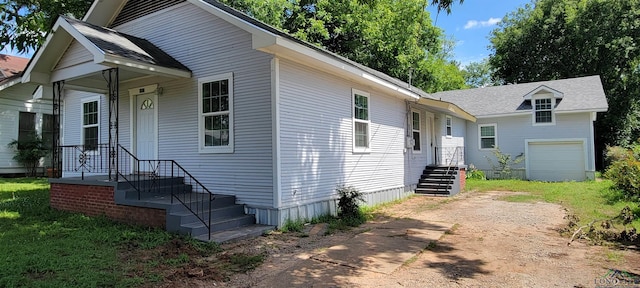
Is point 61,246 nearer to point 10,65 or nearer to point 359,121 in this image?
point 359,121

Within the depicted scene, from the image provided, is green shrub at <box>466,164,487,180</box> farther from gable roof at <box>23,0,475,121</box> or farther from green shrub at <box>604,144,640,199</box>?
gable roof at <box>23,0,475,121</box>

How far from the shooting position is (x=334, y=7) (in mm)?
23828

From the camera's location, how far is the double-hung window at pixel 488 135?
69.4ft

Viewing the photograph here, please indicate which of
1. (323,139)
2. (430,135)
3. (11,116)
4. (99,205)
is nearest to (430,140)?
(430,135)

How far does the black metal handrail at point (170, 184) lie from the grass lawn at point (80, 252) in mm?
775

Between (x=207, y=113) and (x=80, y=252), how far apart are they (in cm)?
386

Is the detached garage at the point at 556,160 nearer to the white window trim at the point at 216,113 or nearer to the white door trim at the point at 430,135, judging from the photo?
the white door trim at the point at 430,135

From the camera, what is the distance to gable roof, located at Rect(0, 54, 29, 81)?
63.0 ft

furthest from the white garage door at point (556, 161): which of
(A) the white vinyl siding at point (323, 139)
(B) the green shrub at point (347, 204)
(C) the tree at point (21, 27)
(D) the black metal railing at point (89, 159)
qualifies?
(C) the tree at point (21, 27)

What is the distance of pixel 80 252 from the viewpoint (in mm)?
5613

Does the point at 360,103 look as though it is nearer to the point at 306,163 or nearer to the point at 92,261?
the point at 306,163

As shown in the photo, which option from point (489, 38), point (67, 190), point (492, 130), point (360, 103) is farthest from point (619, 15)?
point (67, 190)

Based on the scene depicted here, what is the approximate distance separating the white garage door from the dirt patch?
12.2 metres

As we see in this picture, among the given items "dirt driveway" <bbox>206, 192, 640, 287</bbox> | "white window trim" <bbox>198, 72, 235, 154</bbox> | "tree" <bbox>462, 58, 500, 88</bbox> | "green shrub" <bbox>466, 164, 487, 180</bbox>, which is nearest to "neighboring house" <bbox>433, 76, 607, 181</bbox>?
"green shrub" <bbox>466, 164, 487, 180</bbox>
